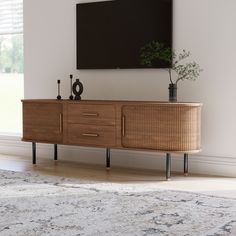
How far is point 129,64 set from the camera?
16.1ft

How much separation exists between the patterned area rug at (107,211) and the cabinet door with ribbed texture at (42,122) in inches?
36.3

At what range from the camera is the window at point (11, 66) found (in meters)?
5.94

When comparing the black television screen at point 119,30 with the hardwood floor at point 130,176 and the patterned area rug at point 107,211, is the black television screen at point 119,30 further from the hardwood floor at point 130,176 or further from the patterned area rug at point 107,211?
the patterned area rug at point 107,211

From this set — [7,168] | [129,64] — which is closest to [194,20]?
[129,64]

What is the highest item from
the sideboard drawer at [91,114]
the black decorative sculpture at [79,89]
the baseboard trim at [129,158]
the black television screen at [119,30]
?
the black television screen at [119,30]

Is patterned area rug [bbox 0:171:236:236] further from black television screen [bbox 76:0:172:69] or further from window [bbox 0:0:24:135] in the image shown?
window [bbox 0:0:24:135]

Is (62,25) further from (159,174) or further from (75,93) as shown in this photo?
(159,174)

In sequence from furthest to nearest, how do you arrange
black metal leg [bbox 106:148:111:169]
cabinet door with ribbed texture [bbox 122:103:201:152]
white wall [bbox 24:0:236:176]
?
black metal leg [bbox 106:148:111:169] < white wall [bbox 24:0:236:176] < cabinet door with ribbed texture [bbox 122:103:201:152]

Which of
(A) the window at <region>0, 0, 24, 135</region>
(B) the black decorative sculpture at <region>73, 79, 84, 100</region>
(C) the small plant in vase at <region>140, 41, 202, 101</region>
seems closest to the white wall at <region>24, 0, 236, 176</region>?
(C) the small plant in vase at <region>140, 41, 202, 101</region>

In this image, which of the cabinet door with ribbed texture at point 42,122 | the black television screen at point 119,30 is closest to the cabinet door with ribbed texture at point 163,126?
the black television screen at point 119,30

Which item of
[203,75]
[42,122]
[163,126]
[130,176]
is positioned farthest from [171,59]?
[42,122]

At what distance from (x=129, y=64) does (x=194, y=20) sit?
800mm

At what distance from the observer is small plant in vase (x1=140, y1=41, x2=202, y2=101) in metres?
4.55

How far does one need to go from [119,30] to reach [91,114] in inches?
38.7
